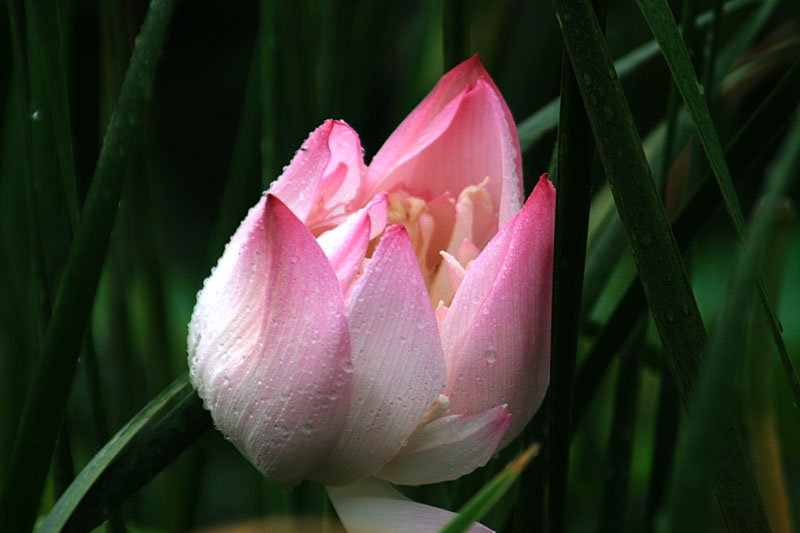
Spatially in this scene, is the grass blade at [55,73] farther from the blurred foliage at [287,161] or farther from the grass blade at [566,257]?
the grass blade at [566,257]

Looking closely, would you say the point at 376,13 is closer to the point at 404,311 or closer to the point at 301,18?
the point at 301,18

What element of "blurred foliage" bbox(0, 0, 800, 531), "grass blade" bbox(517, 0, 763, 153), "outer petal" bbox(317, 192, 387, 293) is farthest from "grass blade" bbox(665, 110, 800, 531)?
"grass blade" bbox(517, 0, 763, 153)

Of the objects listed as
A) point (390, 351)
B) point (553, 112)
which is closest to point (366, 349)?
point (390, 351)

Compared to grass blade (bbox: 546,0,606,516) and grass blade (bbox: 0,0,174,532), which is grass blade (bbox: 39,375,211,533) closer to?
grass blade (bbox: 0,0,174,532)

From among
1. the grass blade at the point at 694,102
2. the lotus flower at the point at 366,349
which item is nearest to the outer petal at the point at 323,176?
the lotus flower at the point at 366,349

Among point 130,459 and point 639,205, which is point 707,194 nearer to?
point 639,205

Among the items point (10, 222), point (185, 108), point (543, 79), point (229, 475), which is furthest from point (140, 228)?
point (185, 108)

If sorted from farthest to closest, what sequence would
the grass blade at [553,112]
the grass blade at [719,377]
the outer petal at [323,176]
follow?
the grass blade at [553,112], the outer petal at [323,176], the grass blade at [719,377]
